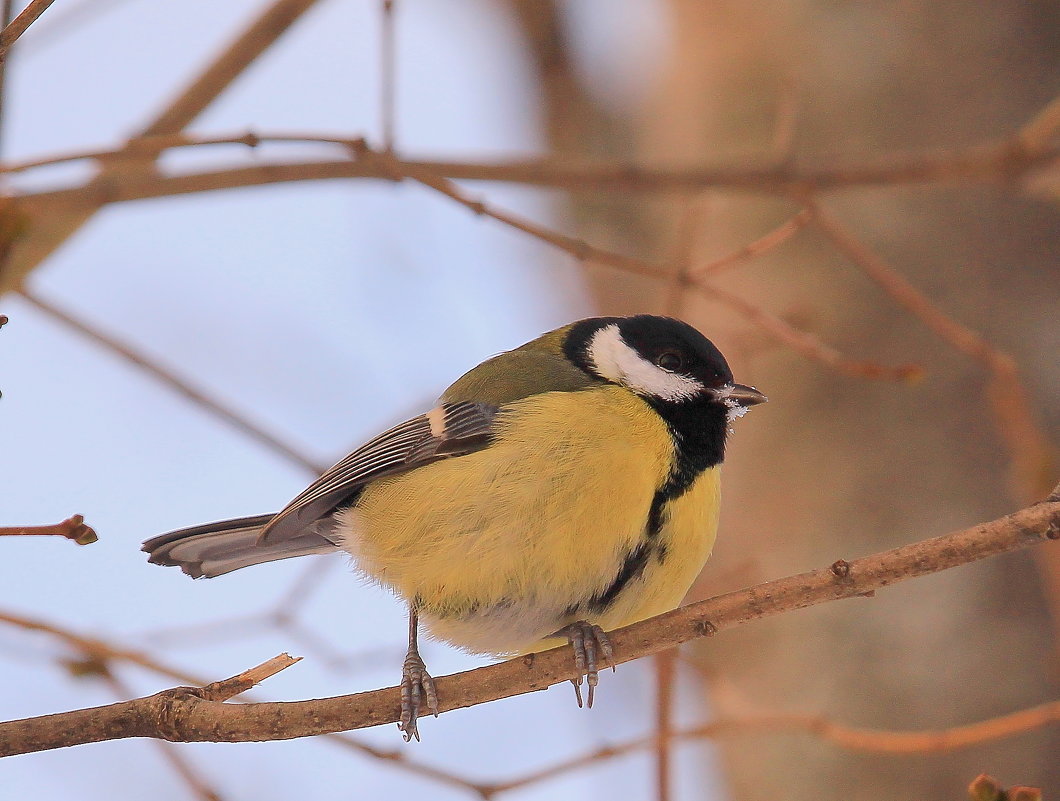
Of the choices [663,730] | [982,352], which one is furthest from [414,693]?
[982,352]

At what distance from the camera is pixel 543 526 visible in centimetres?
240

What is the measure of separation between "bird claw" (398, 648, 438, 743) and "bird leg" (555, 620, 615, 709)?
0.30 metres

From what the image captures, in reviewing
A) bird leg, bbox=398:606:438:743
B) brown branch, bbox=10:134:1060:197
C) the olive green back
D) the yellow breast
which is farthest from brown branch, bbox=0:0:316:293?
bird leg, bbox=398:606:438:743

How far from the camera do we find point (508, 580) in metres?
2.44

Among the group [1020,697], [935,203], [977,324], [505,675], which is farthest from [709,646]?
[505,675]

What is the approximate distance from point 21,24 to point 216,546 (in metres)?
1.62

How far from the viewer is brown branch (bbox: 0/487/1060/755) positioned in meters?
1.80

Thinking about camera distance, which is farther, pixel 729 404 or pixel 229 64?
pixel 229 64

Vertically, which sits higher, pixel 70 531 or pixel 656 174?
pixel 656 174

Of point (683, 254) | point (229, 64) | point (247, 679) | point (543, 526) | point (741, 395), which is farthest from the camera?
point (683, 254)

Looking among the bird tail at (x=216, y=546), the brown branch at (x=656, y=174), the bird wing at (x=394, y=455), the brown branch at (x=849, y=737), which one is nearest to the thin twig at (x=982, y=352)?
the brown branch at (x=656, y=174)

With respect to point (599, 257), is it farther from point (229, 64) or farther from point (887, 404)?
point (887, 404)

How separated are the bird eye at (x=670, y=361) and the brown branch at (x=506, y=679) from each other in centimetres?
92

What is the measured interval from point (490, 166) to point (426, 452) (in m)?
0.74
